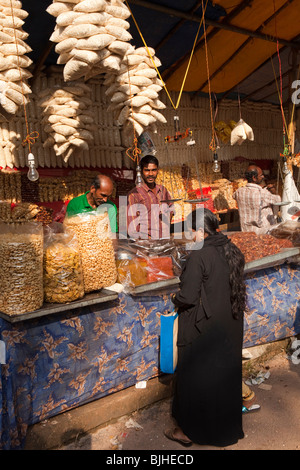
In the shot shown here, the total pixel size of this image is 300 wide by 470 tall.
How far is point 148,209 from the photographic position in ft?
12.2

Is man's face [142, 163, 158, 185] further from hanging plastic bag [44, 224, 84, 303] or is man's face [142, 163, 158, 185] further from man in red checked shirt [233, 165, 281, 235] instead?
hanging plastic bag [44, 224, 84, 303]

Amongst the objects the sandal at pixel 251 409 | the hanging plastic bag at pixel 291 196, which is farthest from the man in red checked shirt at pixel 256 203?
the sandal at pixel 251 409

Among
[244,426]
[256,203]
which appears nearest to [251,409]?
[244,426]

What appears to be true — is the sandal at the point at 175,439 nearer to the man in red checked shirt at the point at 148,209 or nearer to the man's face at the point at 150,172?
the man in red checked shirt at the point at 148,209

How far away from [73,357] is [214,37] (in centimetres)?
456

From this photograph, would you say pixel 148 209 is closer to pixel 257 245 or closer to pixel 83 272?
pixel 257 245

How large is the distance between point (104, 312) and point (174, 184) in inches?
177

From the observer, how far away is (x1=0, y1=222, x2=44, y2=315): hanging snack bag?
2.04m

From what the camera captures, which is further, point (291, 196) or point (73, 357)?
point (291, 196)

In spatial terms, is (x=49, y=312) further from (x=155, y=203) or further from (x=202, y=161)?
(x=202, y=161)

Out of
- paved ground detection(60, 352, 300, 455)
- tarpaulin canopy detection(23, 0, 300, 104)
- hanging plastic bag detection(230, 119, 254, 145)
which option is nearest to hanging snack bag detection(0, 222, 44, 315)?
paved ground detection(60, 352, 300, 455)

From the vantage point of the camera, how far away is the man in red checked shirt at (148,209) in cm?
354

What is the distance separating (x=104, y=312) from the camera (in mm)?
2521

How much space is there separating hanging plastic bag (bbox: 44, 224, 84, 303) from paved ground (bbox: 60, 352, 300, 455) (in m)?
0.98
